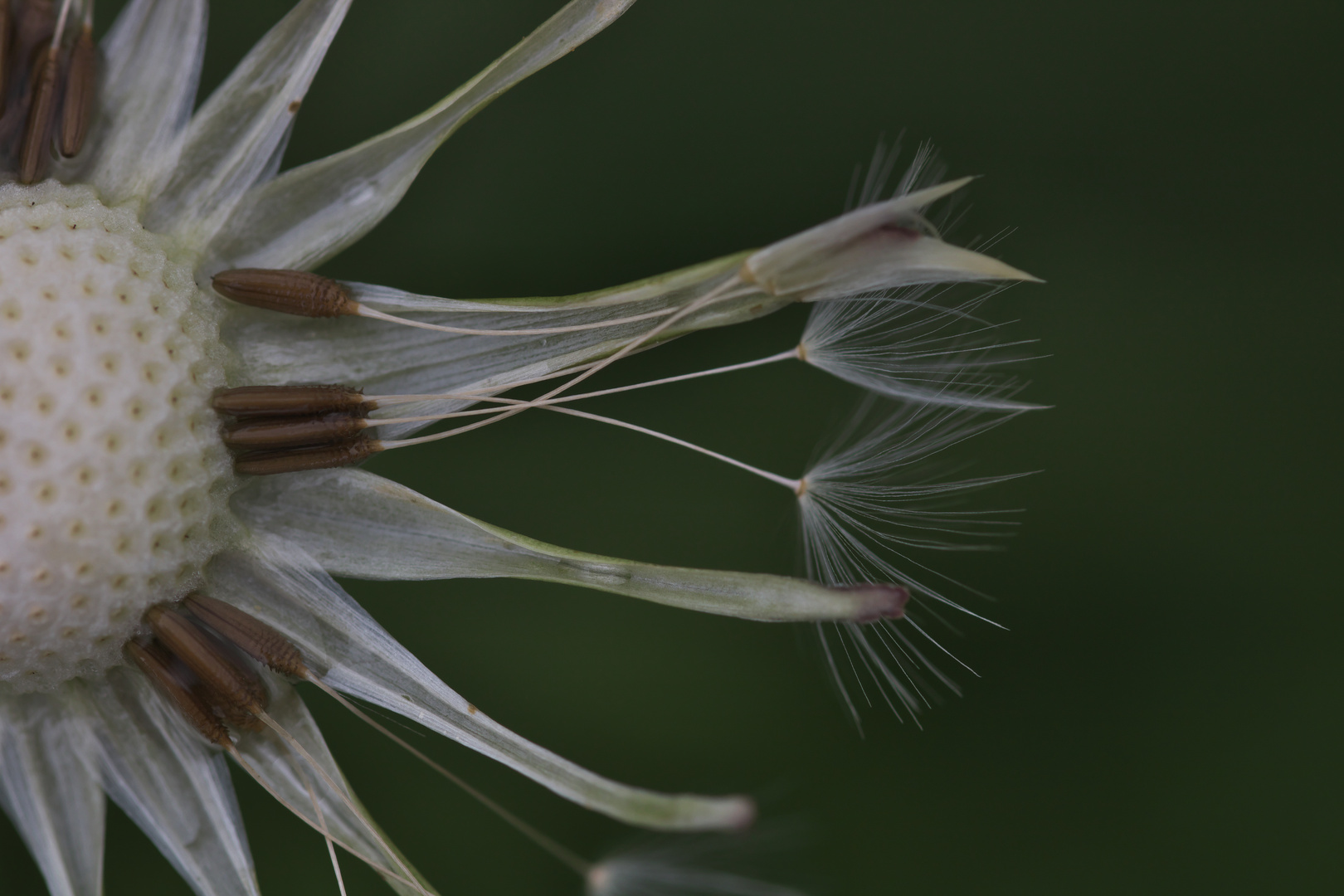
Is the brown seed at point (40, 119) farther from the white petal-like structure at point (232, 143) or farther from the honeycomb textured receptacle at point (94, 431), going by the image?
the white petal-like structure at point (232, 143)

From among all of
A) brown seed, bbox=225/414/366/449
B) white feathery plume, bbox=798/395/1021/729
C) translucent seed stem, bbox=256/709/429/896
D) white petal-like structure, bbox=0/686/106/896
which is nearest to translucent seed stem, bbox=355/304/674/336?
brown seed, bbox=225/414/366/449

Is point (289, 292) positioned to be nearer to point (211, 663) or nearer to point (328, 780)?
point (211, 663)

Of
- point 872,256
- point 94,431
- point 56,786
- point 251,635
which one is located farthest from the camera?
point 56,786

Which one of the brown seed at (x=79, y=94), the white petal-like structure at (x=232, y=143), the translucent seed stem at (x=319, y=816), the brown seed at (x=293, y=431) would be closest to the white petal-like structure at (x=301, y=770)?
the translucent seed stem at (x=319, y=816)

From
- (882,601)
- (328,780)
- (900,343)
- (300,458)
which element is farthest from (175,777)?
(900,343)

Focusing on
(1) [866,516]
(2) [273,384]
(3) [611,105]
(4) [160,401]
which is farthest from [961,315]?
(4) [160,401]

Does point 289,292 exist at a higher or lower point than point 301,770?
higher

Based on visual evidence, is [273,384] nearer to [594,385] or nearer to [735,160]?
[594,385]
